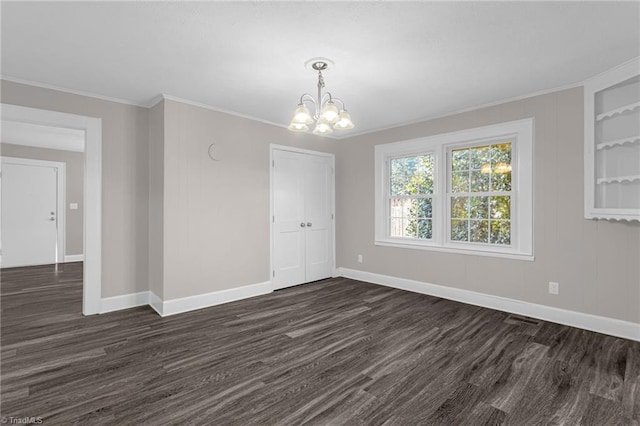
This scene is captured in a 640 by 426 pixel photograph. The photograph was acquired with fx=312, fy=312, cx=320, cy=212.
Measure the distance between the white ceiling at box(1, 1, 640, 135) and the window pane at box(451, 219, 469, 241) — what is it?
63.2 inches

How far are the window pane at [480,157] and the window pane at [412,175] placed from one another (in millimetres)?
574

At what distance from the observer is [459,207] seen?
14.0 feet

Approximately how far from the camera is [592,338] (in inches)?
116

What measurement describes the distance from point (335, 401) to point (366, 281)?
10.7ft

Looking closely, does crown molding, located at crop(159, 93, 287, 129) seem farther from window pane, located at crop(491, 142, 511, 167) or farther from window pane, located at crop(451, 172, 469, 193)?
window pane, located at crop(491, 142, 511, 167)

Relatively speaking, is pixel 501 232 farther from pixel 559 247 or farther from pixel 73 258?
pixel 73 258

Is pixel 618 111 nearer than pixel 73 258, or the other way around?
pixel 618 111

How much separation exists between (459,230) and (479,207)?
41 cm

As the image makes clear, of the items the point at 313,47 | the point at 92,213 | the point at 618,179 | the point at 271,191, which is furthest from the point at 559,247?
the point at 92,213

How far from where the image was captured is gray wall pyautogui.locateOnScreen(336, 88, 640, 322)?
3.02 m

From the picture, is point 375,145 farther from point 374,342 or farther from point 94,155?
point 94,155

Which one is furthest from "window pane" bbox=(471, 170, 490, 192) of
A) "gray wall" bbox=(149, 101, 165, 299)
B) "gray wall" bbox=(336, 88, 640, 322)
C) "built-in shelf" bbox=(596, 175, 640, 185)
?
"gray wall" bbox=(149, 101, 165, 299)

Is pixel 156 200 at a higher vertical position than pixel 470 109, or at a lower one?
lower

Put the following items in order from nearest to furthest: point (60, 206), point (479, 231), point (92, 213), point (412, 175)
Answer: point (92, 213) → point (479, 231) → point (412, 175) → point (60, 206)
